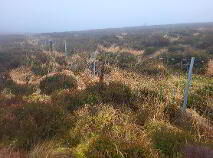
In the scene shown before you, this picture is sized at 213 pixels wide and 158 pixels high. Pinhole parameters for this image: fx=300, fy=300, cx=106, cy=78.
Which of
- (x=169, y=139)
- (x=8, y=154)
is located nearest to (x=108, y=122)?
(x=169, y=139)

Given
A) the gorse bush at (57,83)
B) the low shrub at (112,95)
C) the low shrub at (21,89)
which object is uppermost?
the low shrub at (112,95)

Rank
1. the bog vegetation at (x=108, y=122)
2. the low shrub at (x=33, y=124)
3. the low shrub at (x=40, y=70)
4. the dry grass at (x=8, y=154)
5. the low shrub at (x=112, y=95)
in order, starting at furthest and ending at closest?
1. the low shrub at (x=40, y=70)
2. the low shrub at (x=112, y=95)
3. the low shrub at (x=33, y=124)
4. the bog vegetation at (x=108, y=122)
5. the dry grass at (x=8, y=154)

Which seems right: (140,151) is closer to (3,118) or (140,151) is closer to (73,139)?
(73,139)

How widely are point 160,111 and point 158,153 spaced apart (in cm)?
175

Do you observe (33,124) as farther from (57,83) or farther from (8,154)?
(57,83)

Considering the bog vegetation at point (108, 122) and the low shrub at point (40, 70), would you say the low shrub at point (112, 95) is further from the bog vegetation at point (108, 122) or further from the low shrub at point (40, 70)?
the low shrub at point (40, 70)

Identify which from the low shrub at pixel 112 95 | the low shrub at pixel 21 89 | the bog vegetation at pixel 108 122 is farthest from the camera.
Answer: the low shrub at pixel 21 89

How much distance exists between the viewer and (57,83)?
945 cm

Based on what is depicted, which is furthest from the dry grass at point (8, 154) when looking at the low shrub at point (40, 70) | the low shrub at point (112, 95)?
the low shrub at point (40, 70)

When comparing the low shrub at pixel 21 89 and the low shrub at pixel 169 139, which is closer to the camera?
the low shrub at pixel 169 139

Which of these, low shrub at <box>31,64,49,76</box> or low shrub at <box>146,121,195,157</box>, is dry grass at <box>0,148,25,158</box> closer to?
low shrub at <box>146,121,195,157</box>

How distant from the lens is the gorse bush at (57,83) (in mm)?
9156

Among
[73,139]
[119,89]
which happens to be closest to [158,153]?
[73,139]

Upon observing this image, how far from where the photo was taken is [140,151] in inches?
180
